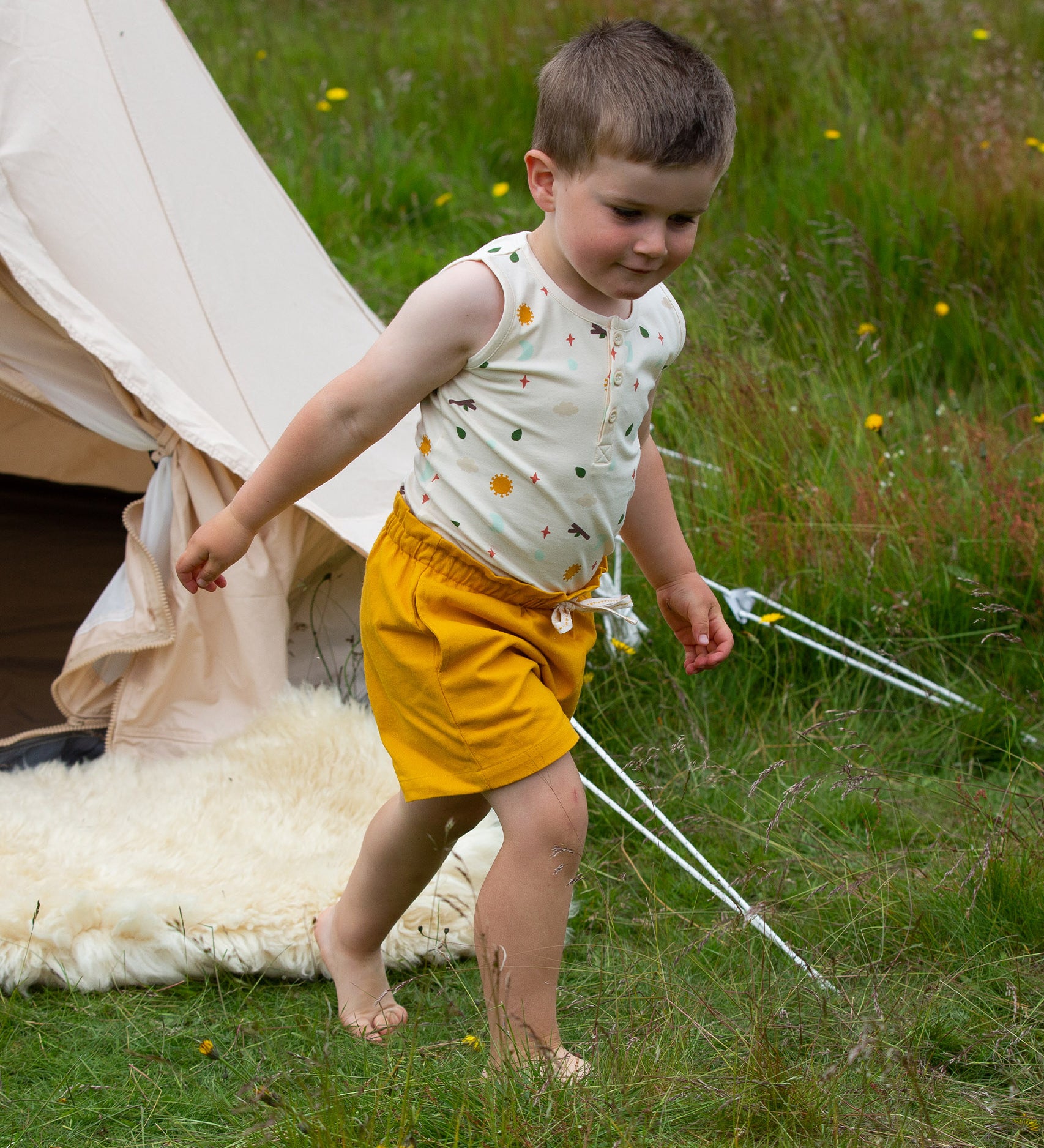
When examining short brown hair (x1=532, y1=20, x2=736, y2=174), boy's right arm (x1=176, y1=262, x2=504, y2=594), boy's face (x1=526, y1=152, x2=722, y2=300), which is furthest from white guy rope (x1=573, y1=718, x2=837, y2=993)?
short brown hair (x1=532, y1=20, x2=736, y2=174)

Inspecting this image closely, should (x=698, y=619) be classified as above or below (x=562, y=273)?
below

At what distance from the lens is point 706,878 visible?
194cm

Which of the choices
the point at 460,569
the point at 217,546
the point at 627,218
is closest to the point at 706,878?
the point at 460,569

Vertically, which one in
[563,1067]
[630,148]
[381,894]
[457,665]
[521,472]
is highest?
[630,148]

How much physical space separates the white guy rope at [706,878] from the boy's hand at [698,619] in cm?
23

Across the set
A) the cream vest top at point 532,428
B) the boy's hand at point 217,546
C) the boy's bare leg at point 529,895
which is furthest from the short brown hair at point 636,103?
the boy's bare leg at point 529,895

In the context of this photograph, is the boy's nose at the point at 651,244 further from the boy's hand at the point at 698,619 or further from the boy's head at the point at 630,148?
the boy's hand at the point at 698,619

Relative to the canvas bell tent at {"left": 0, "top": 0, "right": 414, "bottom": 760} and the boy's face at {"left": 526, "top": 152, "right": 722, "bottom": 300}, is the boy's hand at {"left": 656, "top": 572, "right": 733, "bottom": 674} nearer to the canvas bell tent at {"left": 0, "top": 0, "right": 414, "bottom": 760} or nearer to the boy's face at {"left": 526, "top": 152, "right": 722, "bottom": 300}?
the boy's face at {"left": 526, "top": 152, "right": 722, "bottom": 300}

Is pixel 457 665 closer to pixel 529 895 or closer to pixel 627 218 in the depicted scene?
pixel 529 895

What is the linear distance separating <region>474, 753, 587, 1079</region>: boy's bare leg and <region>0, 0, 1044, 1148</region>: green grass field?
0.26ft

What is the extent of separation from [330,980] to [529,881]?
0.57 meters

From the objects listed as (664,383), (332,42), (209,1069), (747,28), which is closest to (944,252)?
(664,383)

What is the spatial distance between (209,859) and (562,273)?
1131mm

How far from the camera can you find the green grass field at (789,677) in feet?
4.45
